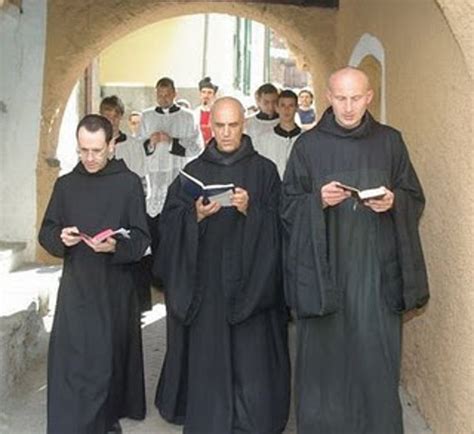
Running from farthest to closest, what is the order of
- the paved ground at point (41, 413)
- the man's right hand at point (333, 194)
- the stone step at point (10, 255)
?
the stone step at point (10, 255)
the paved ground at point (41, 413)
the man's right hand at point (333, 194)

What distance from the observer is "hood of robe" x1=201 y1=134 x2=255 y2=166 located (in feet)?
13.7

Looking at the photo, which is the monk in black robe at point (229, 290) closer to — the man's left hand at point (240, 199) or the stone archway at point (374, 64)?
the man's left hand at point (240, 199)

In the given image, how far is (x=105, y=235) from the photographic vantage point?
12.7 ft

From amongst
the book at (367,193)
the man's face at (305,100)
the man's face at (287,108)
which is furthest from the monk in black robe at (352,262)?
the man's face at (305,100)

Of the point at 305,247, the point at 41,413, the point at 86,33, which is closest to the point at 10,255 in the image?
the point at 41,413

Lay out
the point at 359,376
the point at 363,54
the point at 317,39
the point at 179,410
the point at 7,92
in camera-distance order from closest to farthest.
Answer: the point at 359,376 < the point at 179,410 < the point at 363,54 < the point at 7,92 < the point at 317,39

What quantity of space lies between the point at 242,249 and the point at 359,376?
33.6 inches

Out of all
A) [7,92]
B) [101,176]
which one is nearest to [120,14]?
[7,92]

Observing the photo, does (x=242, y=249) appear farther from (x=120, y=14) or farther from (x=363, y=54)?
(x=120, y=14)

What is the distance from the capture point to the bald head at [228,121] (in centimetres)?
402

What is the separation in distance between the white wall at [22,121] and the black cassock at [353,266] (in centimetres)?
403

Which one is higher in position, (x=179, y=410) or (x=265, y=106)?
(x=265, y=106)

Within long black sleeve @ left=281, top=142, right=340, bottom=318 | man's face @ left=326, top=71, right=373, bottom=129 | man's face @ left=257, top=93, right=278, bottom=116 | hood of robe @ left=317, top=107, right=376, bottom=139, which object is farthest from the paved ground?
man's face @ left=257, top=93, right=278, bottom=116

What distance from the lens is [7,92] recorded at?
23.9ft
